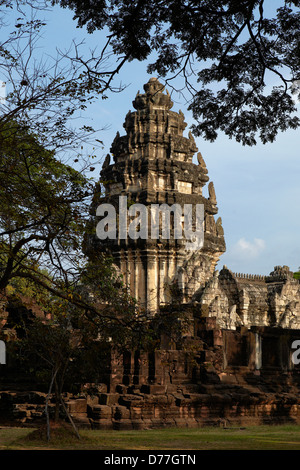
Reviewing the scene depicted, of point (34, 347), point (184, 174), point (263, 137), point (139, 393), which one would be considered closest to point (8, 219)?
Result: point (34, 347)

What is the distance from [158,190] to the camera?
42.3 m

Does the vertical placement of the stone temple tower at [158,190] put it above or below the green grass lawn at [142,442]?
above

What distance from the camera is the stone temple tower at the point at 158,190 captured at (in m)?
40.4

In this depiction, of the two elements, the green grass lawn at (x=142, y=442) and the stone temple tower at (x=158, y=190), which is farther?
the stone temple tower at (x=158, y=190)

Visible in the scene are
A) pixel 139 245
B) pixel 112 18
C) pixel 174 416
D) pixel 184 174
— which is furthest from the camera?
pixel 184 174

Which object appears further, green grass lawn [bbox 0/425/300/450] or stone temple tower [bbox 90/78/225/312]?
stone temple tower [bbox 90/78/225/312]

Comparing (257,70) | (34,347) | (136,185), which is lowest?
(34,347)

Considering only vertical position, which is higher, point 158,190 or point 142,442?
point 158,190

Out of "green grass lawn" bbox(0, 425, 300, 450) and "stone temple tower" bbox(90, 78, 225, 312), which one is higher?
"stone temple tower" bbox(90, 78, 225, 312)

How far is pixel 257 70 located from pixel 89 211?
4318mm

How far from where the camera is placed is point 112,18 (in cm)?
1177

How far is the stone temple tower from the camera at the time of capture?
132 feet

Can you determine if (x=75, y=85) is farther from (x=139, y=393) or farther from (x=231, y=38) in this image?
(x=139, y=393)

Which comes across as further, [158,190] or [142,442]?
[158,190]
